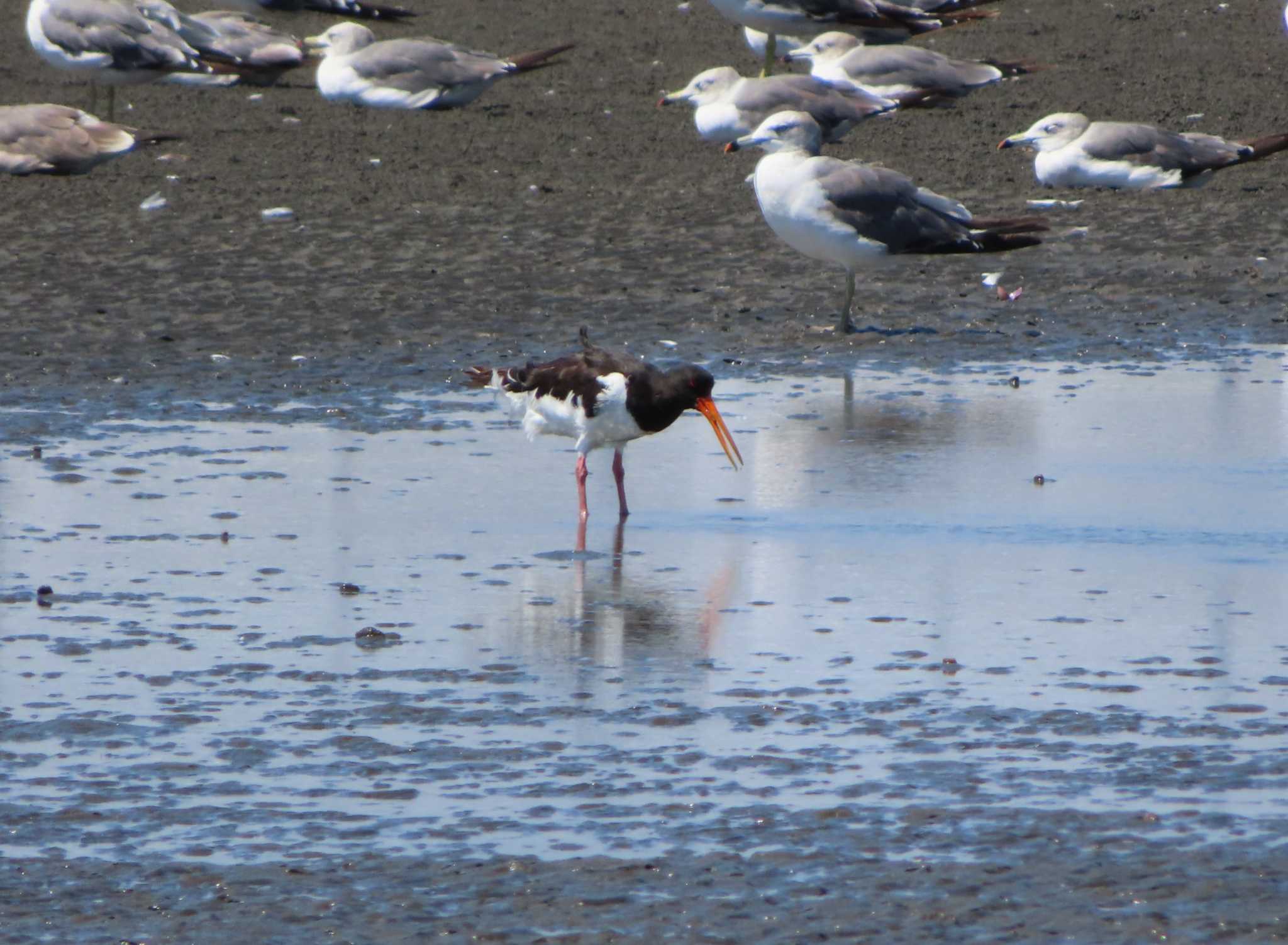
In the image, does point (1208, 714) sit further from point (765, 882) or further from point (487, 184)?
point (487, 184)

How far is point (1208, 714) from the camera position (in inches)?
232

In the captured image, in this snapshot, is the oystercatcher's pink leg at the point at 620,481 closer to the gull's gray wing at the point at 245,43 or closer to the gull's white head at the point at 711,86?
the gull's white head at the point at 711,86

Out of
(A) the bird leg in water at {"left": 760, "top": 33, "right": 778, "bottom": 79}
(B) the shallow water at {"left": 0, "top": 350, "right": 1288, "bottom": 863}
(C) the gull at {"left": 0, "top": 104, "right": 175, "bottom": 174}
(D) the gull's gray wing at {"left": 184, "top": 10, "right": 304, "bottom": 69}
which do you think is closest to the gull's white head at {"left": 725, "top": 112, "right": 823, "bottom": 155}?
(B) the shallow water at {"left": 0, "top": 350, "right": 1288, "bottom": 863}

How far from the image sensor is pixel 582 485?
8.14 meters

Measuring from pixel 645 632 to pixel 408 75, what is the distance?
470 inches

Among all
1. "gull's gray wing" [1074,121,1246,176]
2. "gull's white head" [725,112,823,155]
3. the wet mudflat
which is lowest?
the wet mudflat

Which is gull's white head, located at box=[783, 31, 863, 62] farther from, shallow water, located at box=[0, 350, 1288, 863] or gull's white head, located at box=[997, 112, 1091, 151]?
shallow water, located at box=[0, 350, 1288, 863]

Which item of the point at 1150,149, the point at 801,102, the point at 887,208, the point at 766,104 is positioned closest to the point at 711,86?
the point at 766,104

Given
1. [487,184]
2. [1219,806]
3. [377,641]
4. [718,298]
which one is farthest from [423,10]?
[1219,806]

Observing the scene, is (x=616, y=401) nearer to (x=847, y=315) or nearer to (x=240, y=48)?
(x=847, y=315)

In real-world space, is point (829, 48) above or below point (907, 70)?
above

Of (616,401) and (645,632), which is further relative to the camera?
(616,401)

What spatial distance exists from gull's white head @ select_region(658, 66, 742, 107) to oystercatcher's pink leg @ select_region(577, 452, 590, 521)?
882 centimetres

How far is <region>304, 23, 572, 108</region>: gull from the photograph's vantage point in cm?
1792
